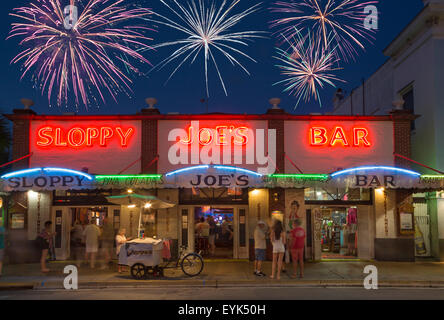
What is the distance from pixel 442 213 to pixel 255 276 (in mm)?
8996

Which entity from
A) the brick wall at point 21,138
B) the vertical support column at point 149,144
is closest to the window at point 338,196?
the vertical support column at point 149,144

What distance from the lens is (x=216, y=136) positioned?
17094 mm

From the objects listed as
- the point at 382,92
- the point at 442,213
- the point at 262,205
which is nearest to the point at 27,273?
the point at 262,205

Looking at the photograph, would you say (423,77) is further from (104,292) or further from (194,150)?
(104,292)

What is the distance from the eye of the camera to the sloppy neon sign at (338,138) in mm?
17203

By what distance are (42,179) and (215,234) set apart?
297 inches

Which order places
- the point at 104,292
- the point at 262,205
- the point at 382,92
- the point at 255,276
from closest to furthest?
the point at 104,292 < the point at 255,276 < the point at 262,205 < the point at 382,92

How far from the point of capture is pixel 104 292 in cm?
1102

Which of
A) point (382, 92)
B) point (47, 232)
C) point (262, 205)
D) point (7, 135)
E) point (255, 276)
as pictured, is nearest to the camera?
point (255, 276)

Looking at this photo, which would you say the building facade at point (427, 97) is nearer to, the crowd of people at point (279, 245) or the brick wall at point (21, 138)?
the crowd of people at point (279, 245)

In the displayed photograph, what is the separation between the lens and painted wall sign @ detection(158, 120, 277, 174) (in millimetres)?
17031

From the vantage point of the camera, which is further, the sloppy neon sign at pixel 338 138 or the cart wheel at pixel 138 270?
the sloppy neon sign at pixel 338 138

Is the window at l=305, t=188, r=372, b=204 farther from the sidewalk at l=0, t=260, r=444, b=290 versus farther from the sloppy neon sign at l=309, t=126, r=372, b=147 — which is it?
the sidewalk at l=0, t=260, r=444, b=290

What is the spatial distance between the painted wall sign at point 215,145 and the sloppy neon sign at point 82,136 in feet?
5.19
